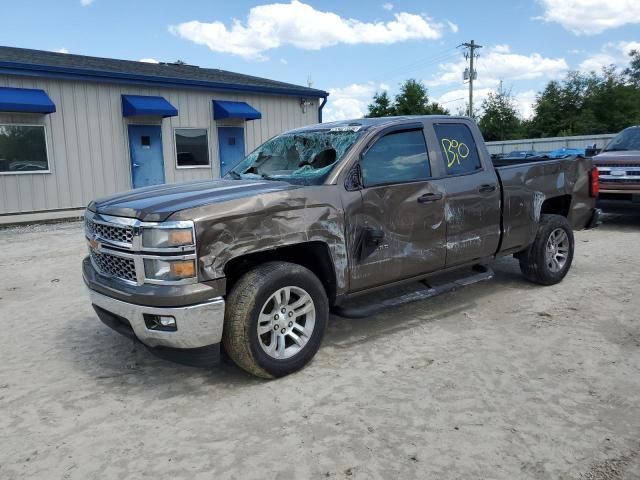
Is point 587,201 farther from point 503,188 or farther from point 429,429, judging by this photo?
point 429,429

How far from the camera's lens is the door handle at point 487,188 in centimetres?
481

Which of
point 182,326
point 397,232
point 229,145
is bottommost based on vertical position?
point 182,326

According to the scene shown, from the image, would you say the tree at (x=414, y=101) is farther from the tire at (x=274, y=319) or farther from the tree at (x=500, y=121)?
the tire at (x=274, y=319)

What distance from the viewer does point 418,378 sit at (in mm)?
3594

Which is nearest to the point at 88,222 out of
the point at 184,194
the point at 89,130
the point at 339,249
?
the point at 184,194

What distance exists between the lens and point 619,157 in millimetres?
9641

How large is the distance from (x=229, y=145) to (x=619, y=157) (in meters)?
10.8

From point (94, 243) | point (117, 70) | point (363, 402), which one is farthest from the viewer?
point (117, 70)

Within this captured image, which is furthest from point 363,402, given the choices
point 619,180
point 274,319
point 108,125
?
point 108,125

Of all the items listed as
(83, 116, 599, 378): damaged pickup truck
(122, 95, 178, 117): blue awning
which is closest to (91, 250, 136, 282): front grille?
(83, 116, 599, 378): damaged pickup truck

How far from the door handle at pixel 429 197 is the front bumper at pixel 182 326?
1914mm

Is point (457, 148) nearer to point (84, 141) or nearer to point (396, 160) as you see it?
point (396, 160)

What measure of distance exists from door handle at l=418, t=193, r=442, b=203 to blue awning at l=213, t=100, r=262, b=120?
11.8 m

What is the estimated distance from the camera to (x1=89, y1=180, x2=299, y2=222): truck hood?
3270 mm
